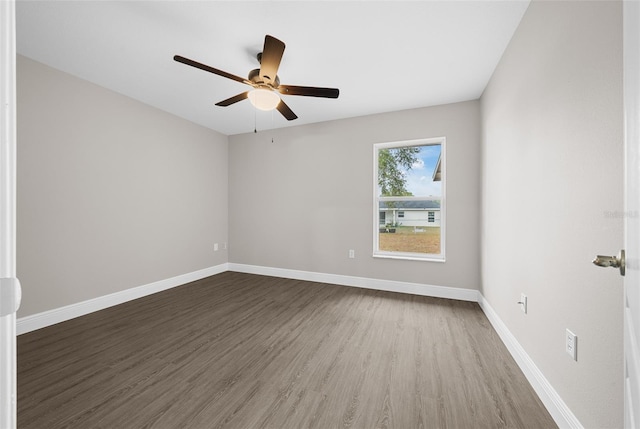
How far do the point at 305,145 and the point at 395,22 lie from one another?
95.9 inches

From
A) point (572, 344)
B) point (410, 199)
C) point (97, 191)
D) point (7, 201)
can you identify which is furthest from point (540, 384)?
point (97, 191)

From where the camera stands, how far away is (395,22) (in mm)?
1966

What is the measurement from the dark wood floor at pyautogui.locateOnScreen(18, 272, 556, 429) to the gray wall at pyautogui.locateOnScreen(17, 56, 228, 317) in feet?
1.82

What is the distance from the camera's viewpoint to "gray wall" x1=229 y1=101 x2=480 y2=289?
10.9 feet

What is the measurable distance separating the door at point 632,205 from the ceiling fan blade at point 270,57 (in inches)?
66.0

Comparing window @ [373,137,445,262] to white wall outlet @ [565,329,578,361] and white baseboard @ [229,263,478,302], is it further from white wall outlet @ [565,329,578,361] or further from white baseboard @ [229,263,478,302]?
white wall outlet @ [565,329,578,361]

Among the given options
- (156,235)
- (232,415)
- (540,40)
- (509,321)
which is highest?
(540,40)

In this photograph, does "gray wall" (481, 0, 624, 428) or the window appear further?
the window

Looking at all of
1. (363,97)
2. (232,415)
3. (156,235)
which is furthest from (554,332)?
(156,235)

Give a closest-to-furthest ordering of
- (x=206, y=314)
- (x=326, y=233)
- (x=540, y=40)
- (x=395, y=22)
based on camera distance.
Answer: (x=540, y=40), (x=395, y=22), (x=206, y=314), (x=326, y=233)

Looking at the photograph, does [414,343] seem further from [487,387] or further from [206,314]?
[206,314]

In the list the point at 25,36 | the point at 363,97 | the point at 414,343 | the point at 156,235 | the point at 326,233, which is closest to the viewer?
the point at 25,36

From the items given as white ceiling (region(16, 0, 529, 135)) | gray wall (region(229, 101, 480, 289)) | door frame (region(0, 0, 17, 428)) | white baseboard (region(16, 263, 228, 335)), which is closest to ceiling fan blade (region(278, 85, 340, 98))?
white ceiling (region(16, 0, 529, 135))

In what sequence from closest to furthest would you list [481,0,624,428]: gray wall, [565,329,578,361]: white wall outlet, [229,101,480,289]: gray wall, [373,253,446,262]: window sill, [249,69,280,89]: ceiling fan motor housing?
1. [481,0,624,428]: gray wall
2. [565,329,578,361]: white wall outlet
3. [249,69,280,89]: ceiling fan motor housing
4. [229,101,480,289]: gray wall
5. [373,253,446,262]: window sill
